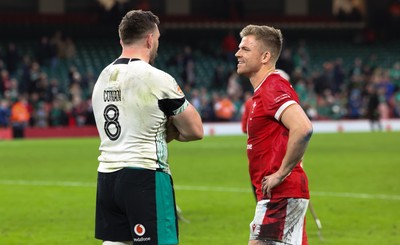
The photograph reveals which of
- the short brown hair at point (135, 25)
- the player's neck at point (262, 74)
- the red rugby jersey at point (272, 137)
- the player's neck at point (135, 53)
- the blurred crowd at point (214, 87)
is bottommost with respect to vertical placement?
the blurred crowd at point (214, 87)

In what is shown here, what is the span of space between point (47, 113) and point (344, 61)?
786 inches

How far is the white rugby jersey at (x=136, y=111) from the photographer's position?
625 cm

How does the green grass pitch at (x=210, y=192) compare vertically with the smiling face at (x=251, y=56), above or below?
below

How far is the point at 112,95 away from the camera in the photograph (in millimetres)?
6336

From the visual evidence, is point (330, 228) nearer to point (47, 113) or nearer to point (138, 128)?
point (138, 128)

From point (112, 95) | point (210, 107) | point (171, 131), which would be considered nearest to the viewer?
point (112, 95)

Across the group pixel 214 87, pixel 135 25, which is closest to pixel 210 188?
pixel 135 25

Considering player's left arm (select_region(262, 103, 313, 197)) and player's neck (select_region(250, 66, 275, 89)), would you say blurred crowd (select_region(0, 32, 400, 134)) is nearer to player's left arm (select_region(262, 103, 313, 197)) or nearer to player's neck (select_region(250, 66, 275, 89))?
player's neck (select_region(250, 66, 275, 89))

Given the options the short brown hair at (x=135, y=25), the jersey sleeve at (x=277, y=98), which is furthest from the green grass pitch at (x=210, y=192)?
the short brown hair at (x=135, y=25)

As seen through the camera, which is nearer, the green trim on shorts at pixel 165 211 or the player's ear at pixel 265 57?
the green trim on shorts at pixel 165 211

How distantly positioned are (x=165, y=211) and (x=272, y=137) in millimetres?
918

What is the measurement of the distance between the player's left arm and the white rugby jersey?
70 centimetres

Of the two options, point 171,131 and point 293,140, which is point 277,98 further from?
point 171,131

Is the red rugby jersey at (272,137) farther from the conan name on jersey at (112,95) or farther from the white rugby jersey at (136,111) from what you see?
the conan name on jersey at (112,95)
